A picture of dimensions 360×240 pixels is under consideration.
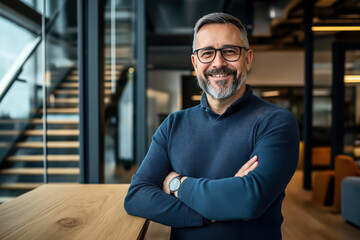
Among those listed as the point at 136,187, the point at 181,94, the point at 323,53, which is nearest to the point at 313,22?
the point at 323,53

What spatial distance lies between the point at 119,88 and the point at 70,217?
14.7 ft

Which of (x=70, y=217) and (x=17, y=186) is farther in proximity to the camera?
(x=17, y=186)

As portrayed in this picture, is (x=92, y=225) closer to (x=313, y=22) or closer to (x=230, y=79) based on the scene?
(x=230, y=79)

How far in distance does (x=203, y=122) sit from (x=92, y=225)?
0.63 metres

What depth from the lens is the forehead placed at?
4.24 ft

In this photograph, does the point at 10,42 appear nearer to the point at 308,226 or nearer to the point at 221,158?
the point at 221,158

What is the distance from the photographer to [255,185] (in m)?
1.06

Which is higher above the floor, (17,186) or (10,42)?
(10,42)

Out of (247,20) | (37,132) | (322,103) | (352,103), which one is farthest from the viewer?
(322,103)

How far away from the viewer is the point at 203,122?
1334mm

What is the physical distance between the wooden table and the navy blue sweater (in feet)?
0.32

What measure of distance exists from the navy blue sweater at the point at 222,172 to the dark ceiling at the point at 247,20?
385 centimetres

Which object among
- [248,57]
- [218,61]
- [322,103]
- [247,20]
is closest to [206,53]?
[218,61]

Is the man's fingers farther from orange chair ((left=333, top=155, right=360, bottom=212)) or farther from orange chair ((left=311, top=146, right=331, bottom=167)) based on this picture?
orange chair ((left=311, top=146, right=331, bottom=167))
